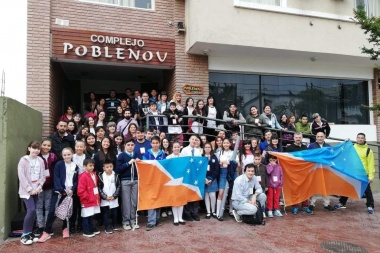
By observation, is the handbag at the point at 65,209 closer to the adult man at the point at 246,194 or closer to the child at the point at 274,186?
the adult man at the point at 246,194

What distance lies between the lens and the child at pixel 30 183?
17.1 feet

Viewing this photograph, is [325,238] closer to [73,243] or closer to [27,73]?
[73,243]

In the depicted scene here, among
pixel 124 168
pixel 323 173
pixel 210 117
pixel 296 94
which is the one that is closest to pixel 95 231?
pixel 124 168

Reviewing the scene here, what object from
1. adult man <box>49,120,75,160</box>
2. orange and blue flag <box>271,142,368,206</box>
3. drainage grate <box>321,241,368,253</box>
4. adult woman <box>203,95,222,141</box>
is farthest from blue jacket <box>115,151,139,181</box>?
drainage grate <box>321,241,368,253</box>

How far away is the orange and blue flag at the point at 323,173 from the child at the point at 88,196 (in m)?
3.88

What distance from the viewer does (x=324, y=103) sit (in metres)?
11.7

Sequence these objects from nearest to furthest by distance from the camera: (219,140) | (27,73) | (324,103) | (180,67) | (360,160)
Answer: (219,140)
(360,160)
(27,73)
(180,67)
(324,103)

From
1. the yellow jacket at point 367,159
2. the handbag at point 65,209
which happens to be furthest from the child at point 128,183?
the yellow jacket at point 367,159

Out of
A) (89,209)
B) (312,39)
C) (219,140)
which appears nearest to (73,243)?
(89,209)

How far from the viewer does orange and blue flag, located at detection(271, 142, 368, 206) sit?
283 inches

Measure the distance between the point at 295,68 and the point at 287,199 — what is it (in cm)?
535

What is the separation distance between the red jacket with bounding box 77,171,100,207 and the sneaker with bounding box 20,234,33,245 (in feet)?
3.09

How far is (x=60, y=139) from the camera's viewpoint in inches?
254

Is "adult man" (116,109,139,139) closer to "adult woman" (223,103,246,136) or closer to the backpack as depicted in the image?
Result: "adult woman" (223,103,246,136)
